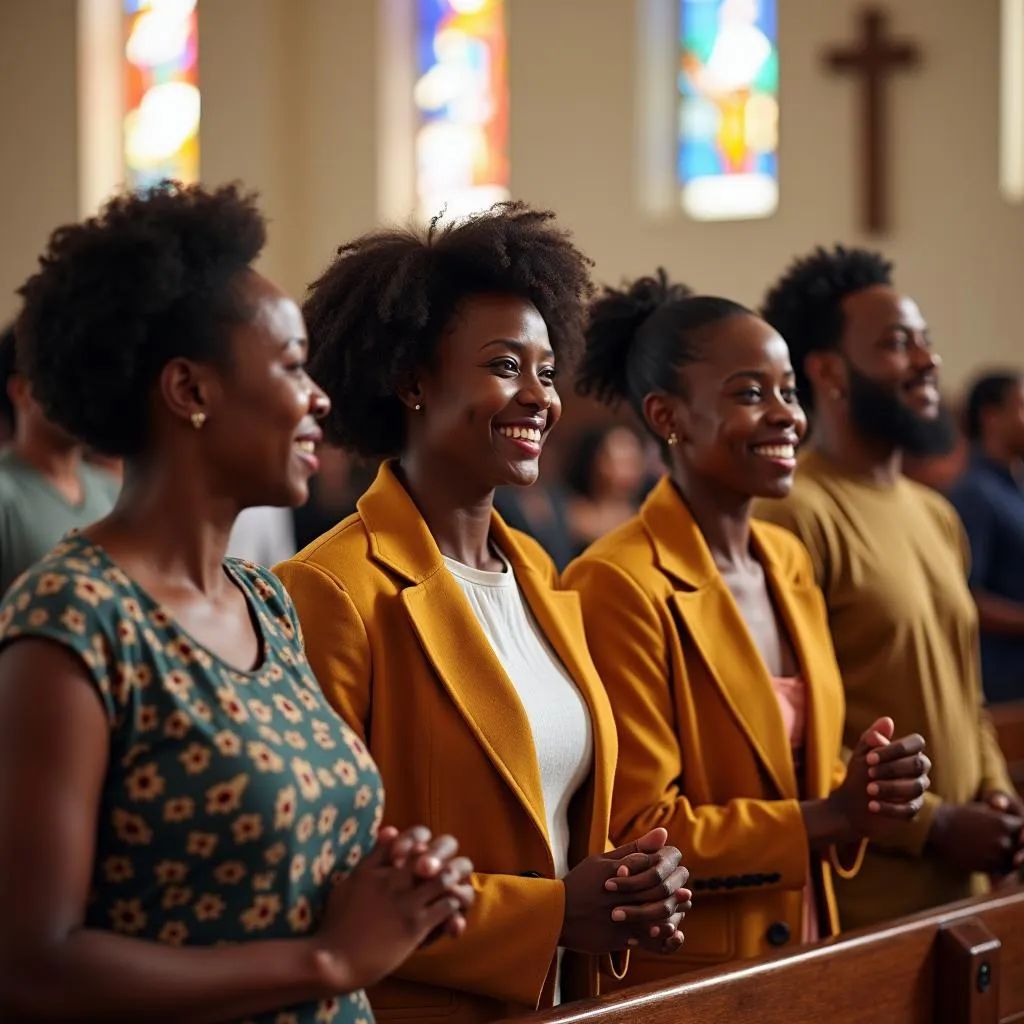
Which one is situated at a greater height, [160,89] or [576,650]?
[160,89]

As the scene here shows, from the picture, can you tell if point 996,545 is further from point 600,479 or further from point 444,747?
point 444,747

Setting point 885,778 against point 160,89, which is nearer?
point 885,778

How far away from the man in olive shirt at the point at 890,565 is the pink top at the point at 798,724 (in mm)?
263

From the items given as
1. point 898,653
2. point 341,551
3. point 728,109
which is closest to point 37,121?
point 728,109

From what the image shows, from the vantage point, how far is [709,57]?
9.45 m

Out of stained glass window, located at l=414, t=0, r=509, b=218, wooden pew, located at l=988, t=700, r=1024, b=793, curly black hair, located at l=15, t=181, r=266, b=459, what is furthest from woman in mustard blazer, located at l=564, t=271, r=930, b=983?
stained glass window, located at l=414, t=0, r=509, b=218

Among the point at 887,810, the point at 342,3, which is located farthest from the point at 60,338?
the point at 342,3

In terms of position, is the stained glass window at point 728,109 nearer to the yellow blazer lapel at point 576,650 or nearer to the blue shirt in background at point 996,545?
the blue shirt in background at point 996,545

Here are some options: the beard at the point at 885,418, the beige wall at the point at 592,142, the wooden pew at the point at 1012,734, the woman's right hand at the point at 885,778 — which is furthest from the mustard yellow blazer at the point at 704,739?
the beige wall at the point at 592,142

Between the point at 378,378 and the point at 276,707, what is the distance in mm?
772

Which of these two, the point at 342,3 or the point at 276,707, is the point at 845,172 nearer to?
the point at 342,3

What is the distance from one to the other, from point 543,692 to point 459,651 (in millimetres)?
150

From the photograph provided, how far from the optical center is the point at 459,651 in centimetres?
200

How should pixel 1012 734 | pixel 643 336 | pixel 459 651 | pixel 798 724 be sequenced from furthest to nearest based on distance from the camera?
pixel 1012 734 → pixel 643 336 → pixel 798 724 → pixel 459 651
